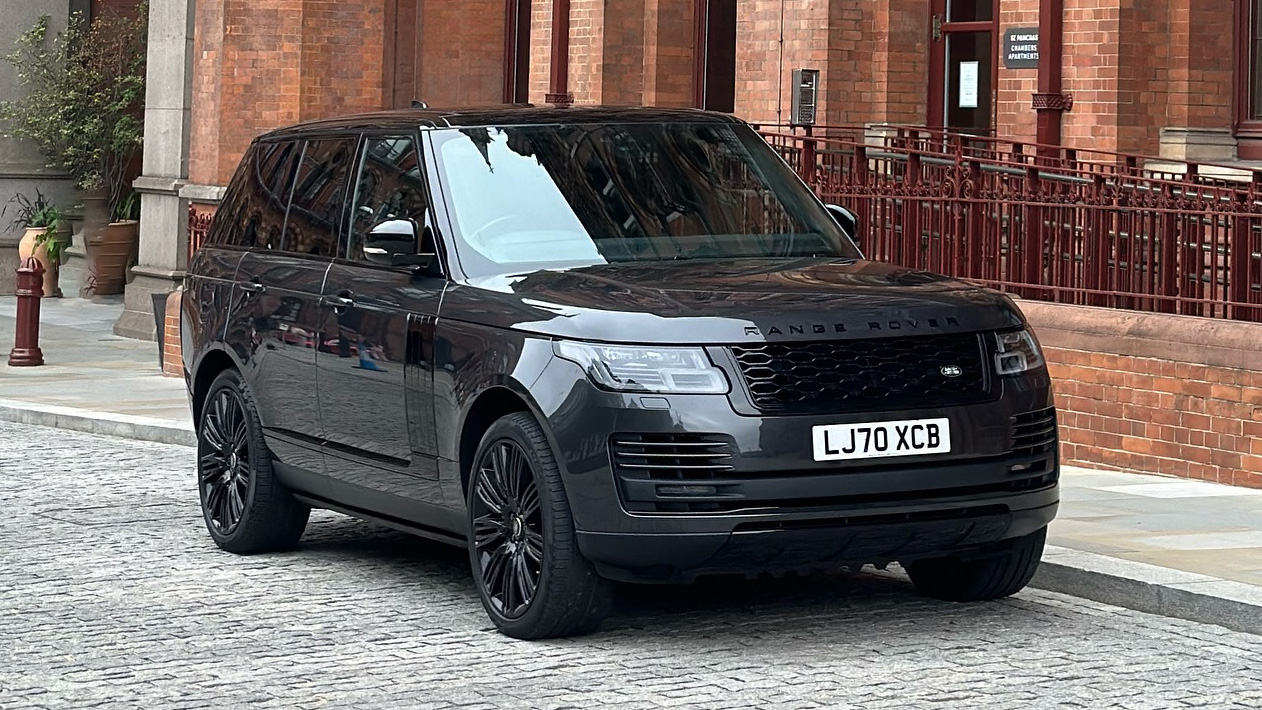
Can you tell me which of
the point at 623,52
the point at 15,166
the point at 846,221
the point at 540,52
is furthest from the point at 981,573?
the point at 15,166

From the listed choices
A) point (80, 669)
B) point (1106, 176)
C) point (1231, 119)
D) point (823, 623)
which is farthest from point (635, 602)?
point (1231, 119)

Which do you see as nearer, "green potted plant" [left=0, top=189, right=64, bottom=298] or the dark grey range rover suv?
the dark grey range rover suv

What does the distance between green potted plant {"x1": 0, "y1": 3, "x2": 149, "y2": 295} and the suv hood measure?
21.4 meters

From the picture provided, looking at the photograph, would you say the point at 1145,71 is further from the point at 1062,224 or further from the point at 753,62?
the point at 1062,224

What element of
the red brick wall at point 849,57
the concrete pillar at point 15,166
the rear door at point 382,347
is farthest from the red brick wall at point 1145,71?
the concrete pillar at point 15,166

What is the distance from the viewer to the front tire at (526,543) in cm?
686

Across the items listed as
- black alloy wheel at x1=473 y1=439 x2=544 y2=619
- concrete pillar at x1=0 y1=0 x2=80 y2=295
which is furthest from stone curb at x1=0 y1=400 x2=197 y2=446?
concrete pillar at x1=0 y1=0 x2=80 y2=295

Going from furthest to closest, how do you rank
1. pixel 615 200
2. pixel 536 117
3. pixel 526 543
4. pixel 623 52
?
pixel 623 52 < pixel 536 117 < pixel 615 200 < pixel 526 543

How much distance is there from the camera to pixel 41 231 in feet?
91.7

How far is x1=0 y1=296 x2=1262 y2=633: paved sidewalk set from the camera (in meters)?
7.75

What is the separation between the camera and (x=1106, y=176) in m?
12.2

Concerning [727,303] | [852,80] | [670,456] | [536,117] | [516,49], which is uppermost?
[516,49]

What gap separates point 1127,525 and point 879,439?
10.3 feet

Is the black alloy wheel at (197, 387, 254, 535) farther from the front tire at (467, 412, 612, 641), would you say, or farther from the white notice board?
the white notice board
